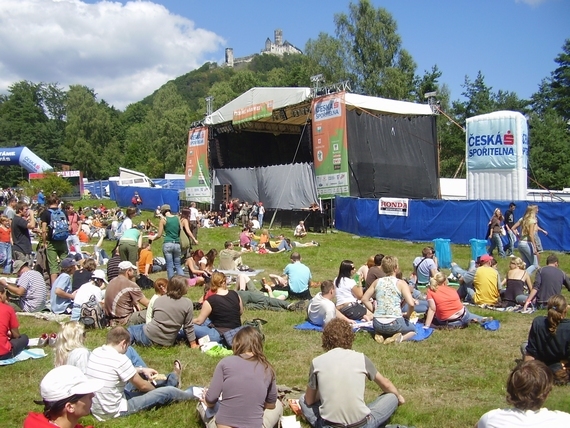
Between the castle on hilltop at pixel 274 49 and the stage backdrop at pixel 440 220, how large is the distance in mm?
158820

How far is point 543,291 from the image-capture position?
811cm

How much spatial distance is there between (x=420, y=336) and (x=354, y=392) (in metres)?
3.52

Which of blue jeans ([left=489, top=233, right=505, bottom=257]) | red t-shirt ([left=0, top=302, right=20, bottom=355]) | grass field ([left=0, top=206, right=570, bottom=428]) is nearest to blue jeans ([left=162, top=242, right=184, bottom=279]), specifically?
grass field ([left=0, top=206, right=570, bottom=428])

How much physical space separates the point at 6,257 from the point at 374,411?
10.8 metres

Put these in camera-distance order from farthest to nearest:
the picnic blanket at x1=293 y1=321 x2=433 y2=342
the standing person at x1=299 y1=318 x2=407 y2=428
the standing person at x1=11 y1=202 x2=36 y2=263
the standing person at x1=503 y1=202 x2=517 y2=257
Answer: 1. the standing person at x1=503 y1=202 x2=517 y2=257
2. the standing person at x1=11 y1=202 x2=36 y2=263
3. the picnic blanket at x1=293 y1=321 x2=433 y2=342
4. the standing person at x1=299 y1=318 x2=407 y2=428

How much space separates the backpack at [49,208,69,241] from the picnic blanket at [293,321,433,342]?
5.02 meters

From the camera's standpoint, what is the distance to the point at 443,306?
294 inches

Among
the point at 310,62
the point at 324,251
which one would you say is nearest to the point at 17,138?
the point at 310,62

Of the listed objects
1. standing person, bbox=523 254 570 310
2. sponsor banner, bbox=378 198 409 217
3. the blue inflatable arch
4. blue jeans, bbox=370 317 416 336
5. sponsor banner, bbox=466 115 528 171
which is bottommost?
blue jeans, bbox=370 317 416 336

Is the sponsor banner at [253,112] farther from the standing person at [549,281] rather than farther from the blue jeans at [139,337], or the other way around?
the blue jeans at [139,337]

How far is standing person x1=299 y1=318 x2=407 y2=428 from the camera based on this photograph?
12.6 feet

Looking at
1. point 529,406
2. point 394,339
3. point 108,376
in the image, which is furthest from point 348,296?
point 529,406

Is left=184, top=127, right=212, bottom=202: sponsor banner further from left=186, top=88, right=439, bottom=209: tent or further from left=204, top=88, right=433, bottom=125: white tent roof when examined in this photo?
left=204, top=88, right=433, bottom=125: white tent roof

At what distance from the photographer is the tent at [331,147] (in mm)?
20766
